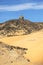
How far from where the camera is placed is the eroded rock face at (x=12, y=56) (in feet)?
47.0

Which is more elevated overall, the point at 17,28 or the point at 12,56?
the point at 12,56

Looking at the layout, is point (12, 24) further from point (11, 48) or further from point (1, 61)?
point (1, 61)

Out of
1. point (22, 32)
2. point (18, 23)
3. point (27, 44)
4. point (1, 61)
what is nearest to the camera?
point (1, 61)

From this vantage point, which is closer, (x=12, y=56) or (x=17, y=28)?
(x=12, y=56)

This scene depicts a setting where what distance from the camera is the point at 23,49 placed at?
17.2 m

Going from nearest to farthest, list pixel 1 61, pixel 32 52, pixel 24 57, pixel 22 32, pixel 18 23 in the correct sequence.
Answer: pixel 1 61
pixel 24 57
pixel 32 52
pixel 22 32
pixel 18 23

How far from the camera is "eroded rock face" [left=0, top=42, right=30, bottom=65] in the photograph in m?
14.3

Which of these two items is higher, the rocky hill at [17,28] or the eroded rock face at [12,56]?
the eroded rock face at [12,56]

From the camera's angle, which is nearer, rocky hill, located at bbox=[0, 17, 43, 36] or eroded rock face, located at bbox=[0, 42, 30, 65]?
eroded rock face, located at bbox=[0, 42, 30, 65]

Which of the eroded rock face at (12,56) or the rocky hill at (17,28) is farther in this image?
the rocky hill at (17,28)

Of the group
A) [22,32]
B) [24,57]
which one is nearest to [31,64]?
[24,57]

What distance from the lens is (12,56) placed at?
15.2 m

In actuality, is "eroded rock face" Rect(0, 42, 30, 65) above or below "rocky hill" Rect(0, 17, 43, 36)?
above

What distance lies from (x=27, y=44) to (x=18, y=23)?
44.6 ft
